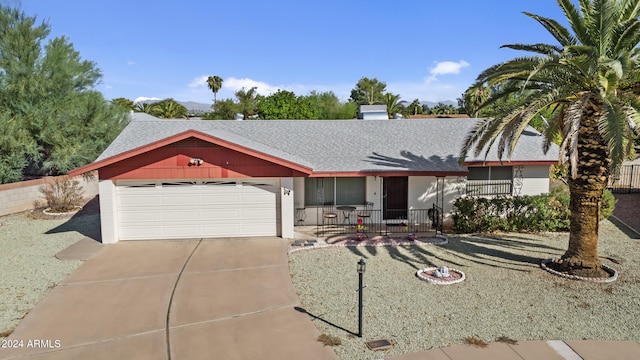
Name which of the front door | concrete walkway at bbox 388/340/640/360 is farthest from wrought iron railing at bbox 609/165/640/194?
concrete walkway at bbox 388/340/640/360

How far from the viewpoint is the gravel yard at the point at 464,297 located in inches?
327

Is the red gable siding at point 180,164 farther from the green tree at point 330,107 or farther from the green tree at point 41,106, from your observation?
the green tree at point 330,107

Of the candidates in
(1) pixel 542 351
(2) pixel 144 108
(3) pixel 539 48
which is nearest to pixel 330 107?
(2) pixel 144 108

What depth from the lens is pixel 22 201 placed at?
64.7 feet

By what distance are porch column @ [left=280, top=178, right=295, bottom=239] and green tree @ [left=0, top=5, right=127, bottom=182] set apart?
14.8 meters

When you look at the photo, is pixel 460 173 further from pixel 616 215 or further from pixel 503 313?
pixel 616 215

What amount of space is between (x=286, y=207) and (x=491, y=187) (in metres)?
8.97

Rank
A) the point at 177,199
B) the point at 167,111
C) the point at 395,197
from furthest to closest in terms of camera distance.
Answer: the point at 167,111 → the point at 395,197 → the point at 177,199

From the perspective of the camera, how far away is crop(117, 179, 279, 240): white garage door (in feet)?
48.9

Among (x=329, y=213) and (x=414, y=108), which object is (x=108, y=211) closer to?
(x=329, y=213)

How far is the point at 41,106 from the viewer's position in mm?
22156

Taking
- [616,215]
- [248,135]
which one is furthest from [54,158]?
[616,215]

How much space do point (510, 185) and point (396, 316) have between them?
11.0m

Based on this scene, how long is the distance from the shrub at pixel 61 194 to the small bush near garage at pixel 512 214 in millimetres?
17956
